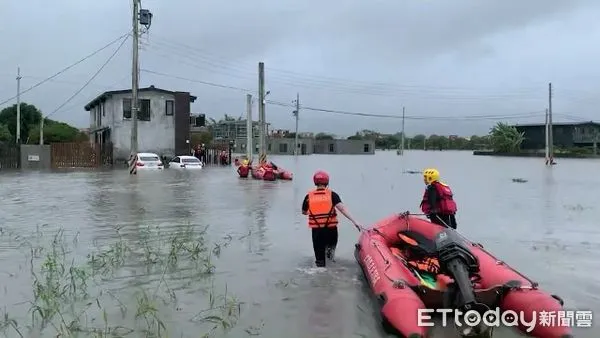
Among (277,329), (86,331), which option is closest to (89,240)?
(86,331)

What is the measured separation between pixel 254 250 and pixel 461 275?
16.4ft

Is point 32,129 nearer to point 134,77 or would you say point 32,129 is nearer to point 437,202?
point 134,77

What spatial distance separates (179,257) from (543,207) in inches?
550

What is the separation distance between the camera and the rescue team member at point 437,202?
906 centimetres

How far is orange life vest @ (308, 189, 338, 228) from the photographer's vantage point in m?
8.62

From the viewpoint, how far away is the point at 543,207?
1947 centimetres

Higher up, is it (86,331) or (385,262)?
(385,262)

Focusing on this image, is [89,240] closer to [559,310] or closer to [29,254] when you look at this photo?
[29,254]

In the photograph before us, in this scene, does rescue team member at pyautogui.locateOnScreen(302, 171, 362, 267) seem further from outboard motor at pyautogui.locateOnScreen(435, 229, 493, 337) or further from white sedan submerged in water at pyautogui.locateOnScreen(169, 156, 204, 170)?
white sedan submerged in water at pyautogui.locateOnScreen(169, 156, 204, 170)

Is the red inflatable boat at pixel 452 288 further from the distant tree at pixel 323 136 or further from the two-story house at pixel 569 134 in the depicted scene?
the distant tree at pixel 323 136

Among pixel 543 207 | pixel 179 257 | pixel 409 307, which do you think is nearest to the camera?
pixel 409 307

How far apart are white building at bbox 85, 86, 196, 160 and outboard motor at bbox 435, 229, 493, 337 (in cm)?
4428

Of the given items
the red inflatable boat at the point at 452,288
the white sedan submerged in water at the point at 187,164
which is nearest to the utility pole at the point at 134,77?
the white sedan submerged in water at the point at 187,164

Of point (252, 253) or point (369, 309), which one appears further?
point (252, 253)
